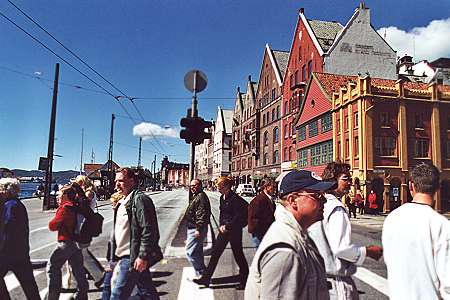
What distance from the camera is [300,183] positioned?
6.36 feet

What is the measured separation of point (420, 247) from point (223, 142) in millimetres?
80451

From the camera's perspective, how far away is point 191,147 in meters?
6.30

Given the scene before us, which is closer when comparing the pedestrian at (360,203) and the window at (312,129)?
the pedestrian at (360,203)

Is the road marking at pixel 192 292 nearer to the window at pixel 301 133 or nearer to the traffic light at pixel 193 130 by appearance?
the traffic light at pixel 193 130

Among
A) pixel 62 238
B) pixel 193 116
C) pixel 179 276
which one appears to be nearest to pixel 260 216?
pixel 179 276

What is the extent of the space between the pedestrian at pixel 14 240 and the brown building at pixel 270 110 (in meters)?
43.4

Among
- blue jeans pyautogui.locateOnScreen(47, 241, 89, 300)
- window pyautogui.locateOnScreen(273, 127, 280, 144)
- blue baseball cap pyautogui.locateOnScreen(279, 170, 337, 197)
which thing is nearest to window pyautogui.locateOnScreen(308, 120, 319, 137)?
window pyautogui.locateOnScreen(273, 127, 280, 144)

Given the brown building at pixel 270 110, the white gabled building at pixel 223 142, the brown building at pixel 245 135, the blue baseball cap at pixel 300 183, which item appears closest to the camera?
the blue baseball cap at pixel 300 183

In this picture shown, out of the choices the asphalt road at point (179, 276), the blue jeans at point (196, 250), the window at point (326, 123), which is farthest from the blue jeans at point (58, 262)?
the window at point (326, 123)

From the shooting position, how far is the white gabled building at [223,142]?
269 ft

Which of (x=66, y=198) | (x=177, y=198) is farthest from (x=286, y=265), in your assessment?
(x=177, y=198)

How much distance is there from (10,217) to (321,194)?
3.54 meters

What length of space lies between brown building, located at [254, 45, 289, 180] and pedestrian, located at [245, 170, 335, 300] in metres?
45.3

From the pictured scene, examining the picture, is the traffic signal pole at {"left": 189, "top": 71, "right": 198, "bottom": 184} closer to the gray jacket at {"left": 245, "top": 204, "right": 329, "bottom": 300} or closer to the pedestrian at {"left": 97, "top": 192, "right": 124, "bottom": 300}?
the pedestrian at {"left": 97, "top": 192, "right": 124, "bottom": 300}
